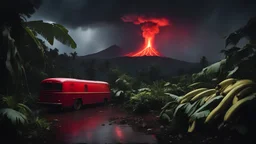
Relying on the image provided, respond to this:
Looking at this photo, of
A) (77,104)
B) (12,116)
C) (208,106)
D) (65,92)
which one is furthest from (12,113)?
(77,104)

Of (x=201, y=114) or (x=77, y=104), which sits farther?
(x=77, y=104)

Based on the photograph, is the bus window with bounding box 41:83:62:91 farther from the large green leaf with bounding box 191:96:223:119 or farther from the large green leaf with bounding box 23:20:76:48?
the large green leaf with bounding box 191:96:223:119

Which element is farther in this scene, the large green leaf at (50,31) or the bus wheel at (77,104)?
the bus wheel at (77,104)

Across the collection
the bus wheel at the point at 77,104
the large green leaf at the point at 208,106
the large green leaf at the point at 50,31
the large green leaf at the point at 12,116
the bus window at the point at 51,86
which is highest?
the large green leaf at the point at 50,31

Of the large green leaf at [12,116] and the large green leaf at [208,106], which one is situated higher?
the large green leaf at [208,106]

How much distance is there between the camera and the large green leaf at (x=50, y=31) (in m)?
8.33

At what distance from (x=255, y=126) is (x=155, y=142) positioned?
2261 millimetres

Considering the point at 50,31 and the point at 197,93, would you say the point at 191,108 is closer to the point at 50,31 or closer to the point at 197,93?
the point at 197,93

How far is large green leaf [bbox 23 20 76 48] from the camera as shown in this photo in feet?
27.3

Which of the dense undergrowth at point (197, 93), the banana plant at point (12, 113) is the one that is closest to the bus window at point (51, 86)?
the dense undergrowth at point (197, 93)

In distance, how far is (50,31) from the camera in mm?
8625

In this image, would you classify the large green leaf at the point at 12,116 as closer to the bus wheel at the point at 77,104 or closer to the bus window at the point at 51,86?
the bus window at the point at 51,86

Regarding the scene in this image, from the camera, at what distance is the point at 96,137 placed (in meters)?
6.26

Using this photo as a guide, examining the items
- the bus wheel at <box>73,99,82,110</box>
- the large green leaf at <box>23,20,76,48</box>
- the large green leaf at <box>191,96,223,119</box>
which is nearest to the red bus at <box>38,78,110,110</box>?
the bus wheel at <box>73,99,82,110</box>
